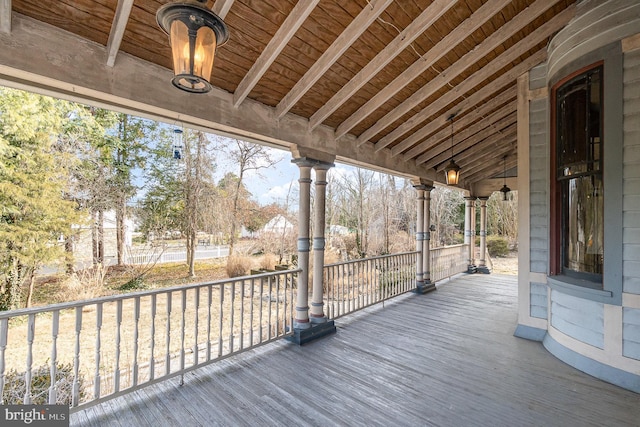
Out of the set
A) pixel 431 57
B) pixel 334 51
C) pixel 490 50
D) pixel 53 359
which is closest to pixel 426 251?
pixel 490 50

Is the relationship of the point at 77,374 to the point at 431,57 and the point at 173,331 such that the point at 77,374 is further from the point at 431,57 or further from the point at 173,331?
the point at 173,331

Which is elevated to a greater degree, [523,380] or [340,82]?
[340,82]

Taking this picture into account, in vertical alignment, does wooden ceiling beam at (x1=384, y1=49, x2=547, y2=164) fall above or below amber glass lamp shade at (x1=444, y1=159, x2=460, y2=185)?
above

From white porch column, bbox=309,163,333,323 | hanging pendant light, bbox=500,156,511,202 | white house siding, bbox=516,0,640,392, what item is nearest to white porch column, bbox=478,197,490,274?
hanging pendant light, bbox=500,156,511,202

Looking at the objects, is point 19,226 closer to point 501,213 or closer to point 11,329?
point 11,329

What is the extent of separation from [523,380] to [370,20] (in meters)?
3.38

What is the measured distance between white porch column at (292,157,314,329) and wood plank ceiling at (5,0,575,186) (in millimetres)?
598

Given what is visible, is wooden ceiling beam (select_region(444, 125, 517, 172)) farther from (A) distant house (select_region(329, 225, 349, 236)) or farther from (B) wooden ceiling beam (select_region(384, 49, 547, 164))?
(A) distant house (select_region(329, 225, 349, 236))

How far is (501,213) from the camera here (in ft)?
48.8

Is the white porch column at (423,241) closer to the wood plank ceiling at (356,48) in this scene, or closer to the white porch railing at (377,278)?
the white porch railing at (377,278)

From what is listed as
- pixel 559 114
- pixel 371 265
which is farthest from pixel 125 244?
pixel 559 114

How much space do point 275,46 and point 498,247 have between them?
14.8 metres

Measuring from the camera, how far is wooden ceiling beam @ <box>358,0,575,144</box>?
283 cm

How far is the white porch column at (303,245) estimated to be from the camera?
3607 millimetres
